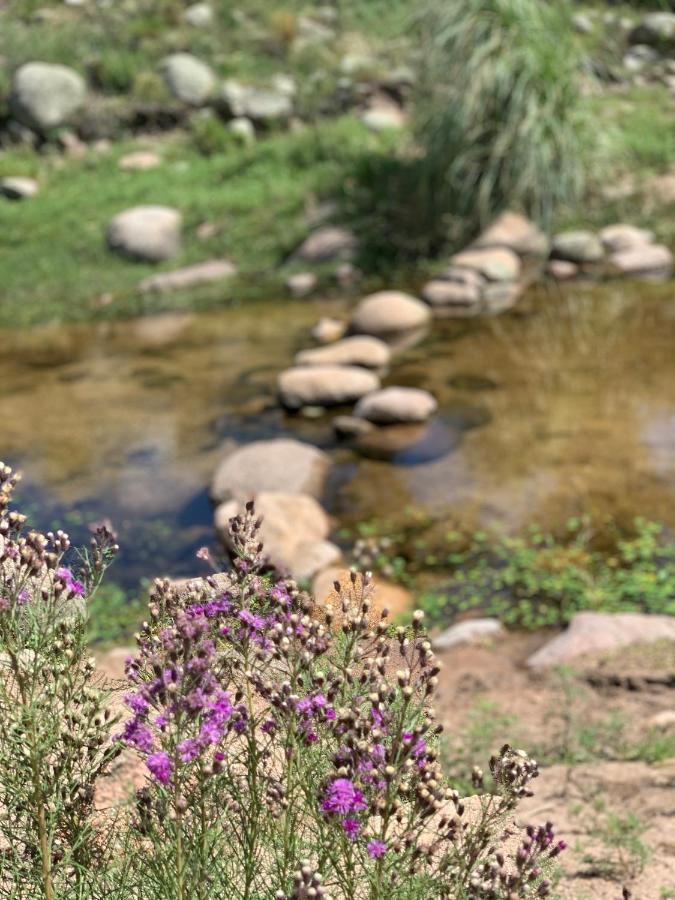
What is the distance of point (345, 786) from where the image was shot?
5.18 ft

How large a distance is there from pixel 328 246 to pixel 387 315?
3202 millimetres

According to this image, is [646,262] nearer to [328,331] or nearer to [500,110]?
[500,110]

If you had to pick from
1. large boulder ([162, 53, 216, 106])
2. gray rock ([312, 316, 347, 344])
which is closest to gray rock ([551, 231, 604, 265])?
gray rock ([312, 316, 347, 344])

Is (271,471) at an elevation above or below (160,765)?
above

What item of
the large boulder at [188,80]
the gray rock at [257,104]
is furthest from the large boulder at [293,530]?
the large boulder at [188,80]

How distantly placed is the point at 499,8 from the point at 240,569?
1303cm

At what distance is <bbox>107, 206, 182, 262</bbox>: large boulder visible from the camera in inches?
565

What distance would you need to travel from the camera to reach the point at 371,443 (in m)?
8.31

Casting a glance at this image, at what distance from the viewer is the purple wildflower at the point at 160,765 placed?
1.61 m

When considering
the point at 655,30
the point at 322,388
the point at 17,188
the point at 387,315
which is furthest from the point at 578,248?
the point at 17,188

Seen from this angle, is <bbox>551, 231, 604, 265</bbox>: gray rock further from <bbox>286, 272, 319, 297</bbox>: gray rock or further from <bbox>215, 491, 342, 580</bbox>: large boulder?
<bbox>215, 491, 342, 580</bbox>: large boulder

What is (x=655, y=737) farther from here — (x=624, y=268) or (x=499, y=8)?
(x=499, y=8)

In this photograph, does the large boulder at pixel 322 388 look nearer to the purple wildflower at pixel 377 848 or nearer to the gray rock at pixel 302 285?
the gray rock at pixel 302 285

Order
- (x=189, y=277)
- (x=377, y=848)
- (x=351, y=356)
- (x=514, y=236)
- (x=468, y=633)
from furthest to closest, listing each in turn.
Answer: (x=189, y=277) → (x=514, y=236) → (x=351, y=356) → (x=468, y=633) → (x=377, y=848)
